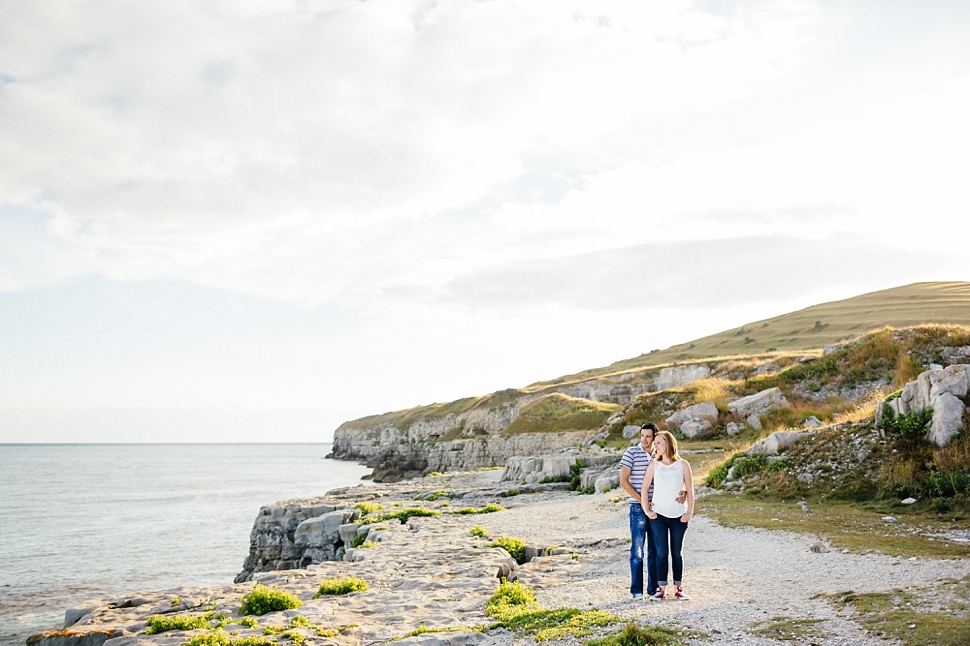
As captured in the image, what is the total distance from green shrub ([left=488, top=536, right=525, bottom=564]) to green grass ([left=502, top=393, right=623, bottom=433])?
3777cm

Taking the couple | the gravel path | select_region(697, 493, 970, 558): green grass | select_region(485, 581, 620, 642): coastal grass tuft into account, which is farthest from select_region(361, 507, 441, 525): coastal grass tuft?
the couple

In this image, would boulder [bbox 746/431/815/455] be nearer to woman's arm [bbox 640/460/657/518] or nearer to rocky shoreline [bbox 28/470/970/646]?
A: rocky shoreline [bbox 28/470/970/646]

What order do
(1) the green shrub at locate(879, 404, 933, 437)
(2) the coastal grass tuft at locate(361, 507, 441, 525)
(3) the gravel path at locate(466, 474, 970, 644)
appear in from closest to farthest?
(3) the gravel path at locate(466, 474, 970, 644)
(1) the green shrub at locate(879, 404, 933, 437)
(2) the coastal grass tuft at locate(361, 507, 441, 525)

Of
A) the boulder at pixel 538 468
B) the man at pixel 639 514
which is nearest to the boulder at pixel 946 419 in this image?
the man at pixel 639 514

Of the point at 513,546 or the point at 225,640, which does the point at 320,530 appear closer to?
the point at 513,546

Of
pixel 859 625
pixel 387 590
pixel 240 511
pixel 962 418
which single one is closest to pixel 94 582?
pixel 387 590

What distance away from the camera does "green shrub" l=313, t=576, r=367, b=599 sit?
11742mm

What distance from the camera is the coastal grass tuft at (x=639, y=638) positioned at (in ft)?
21.1

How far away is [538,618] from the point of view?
27.0ft

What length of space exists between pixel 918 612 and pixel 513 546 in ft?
30.2

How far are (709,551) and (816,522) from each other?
129 inches

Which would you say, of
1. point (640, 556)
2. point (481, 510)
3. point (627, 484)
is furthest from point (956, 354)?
point (640, 556)

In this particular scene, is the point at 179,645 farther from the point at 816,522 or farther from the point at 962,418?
the point at 962,418

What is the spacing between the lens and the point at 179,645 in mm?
8547
